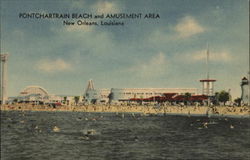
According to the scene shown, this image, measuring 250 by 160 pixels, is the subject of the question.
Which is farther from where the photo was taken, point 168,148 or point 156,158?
point 168,148

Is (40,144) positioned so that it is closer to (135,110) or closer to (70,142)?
(70,142)

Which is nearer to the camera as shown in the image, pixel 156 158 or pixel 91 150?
pixel 156 158

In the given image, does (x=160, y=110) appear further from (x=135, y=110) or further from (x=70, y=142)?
(x=70, y=142)

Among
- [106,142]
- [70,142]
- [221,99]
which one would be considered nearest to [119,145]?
[106,142]

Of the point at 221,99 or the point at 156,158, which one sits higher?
the point at 221,99

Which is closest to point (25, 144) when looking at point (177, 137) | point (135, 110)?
point (177, 137)

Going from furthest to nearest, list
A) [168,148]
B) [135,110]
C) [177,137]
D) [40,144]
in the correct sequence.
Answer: [135,110]
[177,137]
[40,144]
[168,148]

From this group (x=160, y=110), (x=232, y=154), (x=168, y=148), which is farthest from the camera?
(x=160, y=110)

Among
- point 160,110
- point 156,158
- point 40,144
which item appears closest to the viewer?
point 156,158

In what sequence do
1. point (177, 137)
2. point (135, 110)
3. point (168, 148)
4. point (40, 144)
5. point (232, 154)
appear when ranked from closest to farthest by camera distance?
1. point (232, 154)
2. point (168, 148)
3. point (40, 144)
4. point (177, 137)
5. point (135, 110)
